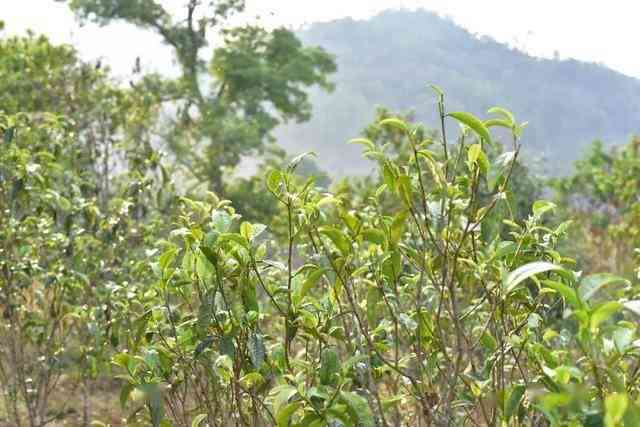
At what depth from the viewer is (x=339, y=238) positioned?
163 cm

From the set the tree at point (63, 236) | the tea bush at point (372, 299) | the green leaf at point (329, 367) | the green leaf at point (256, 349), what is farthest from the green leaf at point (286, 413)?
the tree at point (63, 236)

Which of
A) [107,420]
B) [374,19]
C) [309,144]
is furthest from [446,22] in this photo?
[107,420]

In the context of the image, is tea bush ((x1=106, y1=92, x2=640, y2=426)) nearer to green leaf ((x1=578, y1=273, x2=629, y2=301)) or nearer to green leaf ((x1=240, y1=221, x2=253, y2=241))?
green leaf ((x1=240, y1=221, x2=253, y2=241))

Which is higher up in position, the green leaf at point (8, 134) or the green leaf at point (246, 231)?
the green leaf at point (8, 134)

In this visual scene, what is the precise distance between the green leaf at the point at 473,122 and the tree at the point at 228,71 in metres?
13.2

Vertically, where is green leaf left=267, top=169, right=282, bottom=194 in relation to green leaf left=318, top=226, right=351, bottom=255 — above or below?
above

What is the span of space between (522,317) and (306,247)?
110 cm

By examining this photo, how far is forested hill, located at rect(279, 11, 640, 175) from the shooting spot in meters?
102

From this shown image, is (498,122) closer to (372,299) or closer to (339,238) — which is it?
(339,238)

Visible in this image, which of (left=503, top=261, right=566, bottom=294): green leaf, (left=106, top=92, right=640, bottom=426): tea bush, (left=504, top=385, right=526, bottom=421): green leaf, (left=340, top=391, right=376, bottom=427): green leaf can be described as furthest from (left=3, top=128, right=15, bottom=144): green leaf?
(left=503, top=261, right=566, bottom=294): green leaf

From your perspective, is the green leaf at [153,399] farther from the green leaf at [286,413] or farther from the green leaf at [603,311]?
the green leaf at [603,311]

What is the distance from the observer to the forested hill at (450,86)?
10212 cm

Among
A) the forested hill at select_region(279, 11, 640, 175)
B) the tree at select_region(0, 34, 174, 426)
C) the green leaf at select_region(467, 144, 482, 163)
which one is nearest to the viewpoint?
the green leaf at select_region(467, 144, 482, 163)

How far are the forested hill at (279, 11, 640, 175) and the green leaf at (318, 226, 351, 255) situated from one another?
306 ft
